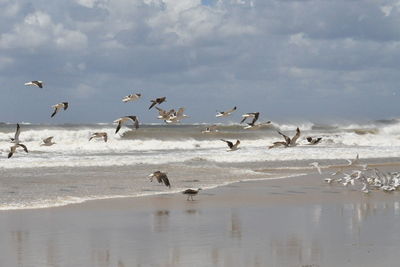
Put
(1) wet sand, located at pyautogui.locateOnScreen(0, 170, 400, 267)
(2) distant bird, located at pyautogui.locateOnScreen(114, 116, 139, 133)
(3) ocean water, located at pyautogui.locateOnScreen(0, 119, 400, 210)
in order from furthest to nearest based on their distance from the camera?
(2) distant bird, located at pyautogui.locateOnScreen(114, 116, 139, 133)
(3) ocean water, located at pyautogui.locateOnScreen(0, 119, 400, 210)
(1) wet sand, located at pyautogui.locateOnScreen(0, 170, 400, 267)

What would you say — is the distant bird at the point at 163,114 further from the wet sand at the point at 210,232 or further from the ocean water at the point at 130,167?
the wet sand at the point at 210,232

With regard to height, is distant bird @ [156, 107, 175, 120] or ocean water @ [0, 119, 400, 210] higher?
distant bird @ [156, 107, 175, 120]

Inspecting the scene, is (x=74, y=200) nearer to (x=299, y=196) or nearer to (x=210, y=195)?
(x=210, y=195)

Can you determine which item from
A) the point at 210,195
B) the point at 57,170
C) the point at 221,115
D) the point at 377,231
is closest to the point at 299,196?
the point at 210,195

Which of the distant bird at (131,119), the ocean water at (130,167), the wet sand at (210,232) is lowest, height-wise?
the wet sand at (210,232)

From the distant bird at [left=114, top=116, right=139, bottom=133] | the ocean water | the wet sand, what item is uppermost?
the distant bird at [left=114, top=116, right=139, bottom=133]

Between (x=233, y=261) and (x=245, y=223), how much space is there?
3542mm

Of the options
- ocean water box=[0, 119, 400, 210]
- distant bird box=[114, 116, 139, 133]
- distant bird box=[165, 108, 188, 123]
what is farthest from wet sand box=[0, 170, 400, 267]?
distant bird box=[165, 108, 188, 123]

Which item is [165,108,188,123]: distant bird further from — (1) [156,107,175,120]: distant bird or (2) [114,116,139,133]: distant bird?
(2) [114,116,139,133]: distant bird

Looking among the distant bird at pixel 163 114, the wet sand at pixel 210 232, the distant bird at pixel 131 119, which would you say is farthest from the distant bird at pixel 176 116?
the wet sand at pixel 210 232

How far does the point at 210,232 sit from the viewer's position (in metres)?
12.2

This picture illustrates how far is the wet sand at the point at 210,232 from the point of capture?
993cm

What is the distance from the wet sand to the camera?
9.93 metres

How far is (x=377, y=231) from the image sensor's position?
12.0 metres
